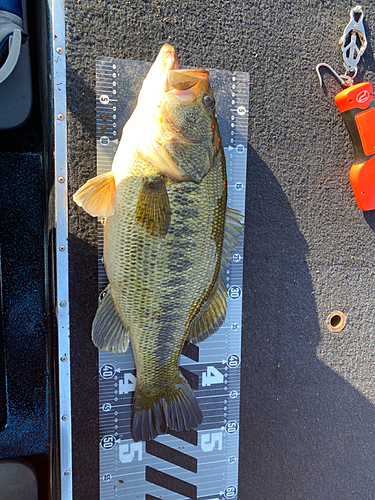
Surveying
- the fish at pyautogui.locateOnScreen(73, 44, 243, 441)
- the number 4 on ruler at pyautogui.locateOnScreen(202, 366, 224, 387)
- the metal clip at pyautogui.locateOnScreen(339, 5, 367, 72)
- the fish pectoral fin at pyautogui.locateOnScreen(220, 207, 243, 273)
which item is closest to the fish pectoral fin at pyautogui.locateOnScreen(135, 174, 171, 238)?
the fish at pyautogui.locateOnScreen(73, 44, 243, 441)

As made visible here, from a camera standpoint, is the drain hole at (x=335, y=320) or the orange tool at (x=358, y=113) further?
the drain hole at (x=335, y=320)

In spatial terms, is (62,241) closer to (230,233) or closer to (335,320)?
(230,233)

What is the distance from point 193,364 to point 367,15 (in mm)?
1700

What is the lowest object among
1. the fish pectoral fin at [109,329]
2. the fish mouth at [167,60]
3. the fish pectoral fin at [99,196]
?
the fish pectoral fin at [109,329]

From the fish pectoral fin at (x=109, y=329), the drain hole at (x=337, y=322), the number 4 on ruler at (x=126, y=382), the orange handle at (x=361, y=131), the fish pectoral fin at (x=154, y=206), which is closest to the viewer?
the fish pectoral fin at (x=154, y=206)

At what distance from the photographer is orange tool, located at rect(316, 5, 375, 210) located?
132 cm

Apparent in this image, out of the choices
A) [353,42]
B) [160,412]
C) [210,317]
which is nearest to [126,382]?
[160,412]

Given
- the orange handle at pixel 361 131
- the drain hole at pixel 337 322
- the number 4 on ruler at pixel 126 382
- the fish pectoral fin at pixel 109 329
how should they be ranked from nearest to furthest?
the fish pectoral fin at pixel 109 329 → the number 4 on ruler at pixel 126 382 → the orange handle at pixel 361 131 → the drain hole at pixel 337 322

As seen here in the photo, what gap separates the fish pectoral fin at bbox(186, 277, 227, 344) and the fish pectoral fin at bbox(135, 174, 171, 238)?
12.6 inches

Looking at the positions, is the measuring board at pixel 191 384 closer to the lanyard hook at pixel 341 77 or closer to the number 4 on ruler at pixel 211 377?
the number 4 on ruler at pixel 211 377

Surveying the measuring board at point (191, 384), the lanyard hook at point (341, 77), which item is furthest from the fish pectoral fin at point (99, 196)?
the lanyard hook at point (341, 77)

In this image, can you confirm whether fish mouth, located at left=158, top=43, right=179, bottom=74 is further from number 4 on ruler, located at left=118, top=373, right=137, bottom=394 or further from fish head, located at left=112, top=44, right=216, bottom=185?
number 4 on ruler, located at left=118, top=373, right=137, bottom=394

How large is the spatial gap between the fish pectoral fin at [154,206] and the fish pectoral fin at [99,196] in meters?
0.10

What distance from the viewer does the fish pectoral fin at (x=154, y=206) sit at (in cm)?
91
